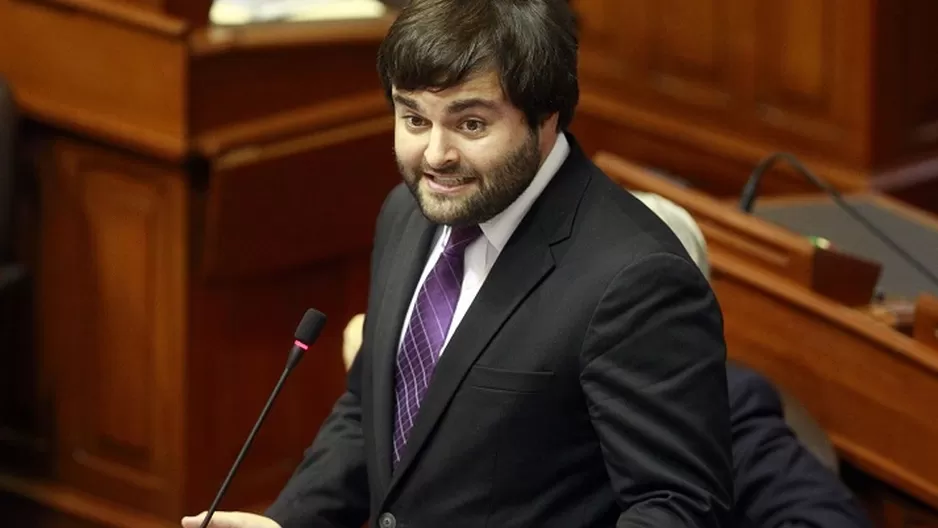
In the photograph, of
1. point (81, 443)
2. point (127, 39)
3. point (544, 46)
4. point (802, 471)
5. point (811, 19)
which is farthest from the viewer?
point (811, 19)

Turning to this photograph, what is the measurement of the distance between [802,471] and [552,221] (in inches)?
20.9

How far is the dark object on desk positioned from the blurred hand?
1144mm

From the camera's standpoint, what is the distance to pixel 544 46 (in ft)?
4.11

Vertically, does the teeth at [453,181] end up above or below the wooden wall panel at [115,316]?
above

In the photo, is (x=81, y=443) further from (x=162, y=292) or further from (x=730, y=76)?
(x=730, y=76)

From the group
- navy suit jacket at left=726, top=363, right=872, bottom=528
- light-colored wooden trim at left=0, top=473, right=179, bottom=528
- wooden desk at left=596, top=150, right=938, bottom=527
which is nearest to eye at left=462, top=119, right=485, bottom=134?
navy suit jacket at left=726, top=363, right=872, bottom=528

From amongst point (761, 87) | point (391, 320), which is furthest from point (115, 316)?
point (391, 320)

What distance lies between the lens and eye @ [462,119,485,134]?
4.11 feet

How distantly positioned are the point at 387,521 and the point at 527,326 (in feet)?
0.64

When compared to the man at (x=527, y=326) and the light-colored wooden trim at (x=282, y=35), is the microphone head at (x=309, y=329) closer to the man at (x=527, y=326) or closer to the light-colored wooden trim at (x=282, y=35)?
the man at (x=527, y=326)

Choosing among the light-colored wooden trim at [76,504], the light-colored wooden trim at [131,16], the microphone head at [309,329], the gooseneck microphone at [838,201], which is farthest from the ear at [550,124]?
the light-colored wooden trim at [76,504]

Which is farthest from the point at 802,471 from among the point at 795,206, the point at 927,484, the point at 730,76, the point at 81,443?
the point at 730,76

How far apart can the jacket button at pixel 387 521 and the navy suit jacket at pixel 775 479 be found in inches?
17.8

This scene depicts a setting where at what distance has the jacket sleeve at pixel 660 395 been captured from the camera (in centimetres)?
122
